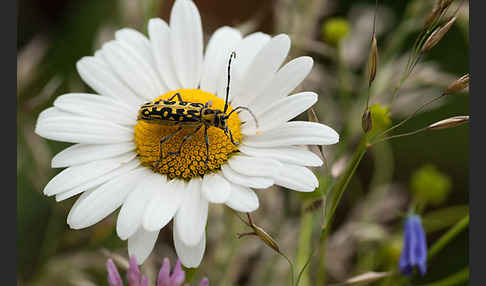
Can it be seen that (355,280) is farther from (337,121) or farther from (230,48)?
(337,121)

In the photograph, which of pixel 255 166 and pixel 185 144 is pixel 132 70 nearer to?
pixel 185 144

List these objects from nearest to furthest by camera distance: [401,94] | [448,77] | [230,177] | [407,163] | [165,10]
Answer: [230,177]
[448,77]
[401,94]
[407,163]
[165,10]

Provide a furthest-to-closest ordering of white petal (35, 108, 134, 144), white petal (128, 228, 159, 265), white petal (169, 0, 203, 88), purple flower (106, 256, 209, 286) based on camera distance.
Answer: white petal (169, 0, 203, 88), white petal (35, 108, 134, 144), white petal (128, 228, 159, 265), purple flower (106, 256, 209, 286)

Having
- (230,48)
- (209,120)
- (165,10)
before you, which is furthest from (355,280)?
(165,10)

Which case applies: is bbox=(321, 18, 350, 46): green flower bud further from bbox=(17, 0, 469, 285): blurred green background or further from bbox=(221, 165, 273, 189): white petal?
bbox=(221, 165, 273, 189): white petal

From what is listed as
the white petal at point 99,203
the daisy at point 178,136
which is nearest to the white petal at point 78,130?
the daisy at point 178,136

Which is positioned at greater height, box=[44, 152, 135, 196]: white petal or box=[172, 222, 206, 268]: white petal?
box=[44, 152, 135, 196]: white petal

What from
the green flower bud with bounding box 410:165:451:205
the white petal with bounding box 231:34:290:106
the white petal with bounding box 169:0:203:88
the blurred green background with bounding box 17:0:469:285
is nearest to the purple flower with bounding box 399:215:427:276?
the blurred green background with bounding box 17:0:469:285

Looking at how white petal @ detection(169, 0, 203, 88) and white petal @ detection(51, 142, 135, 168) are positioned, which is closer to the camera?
white petal @ detection(51, 142, 135, 168)
